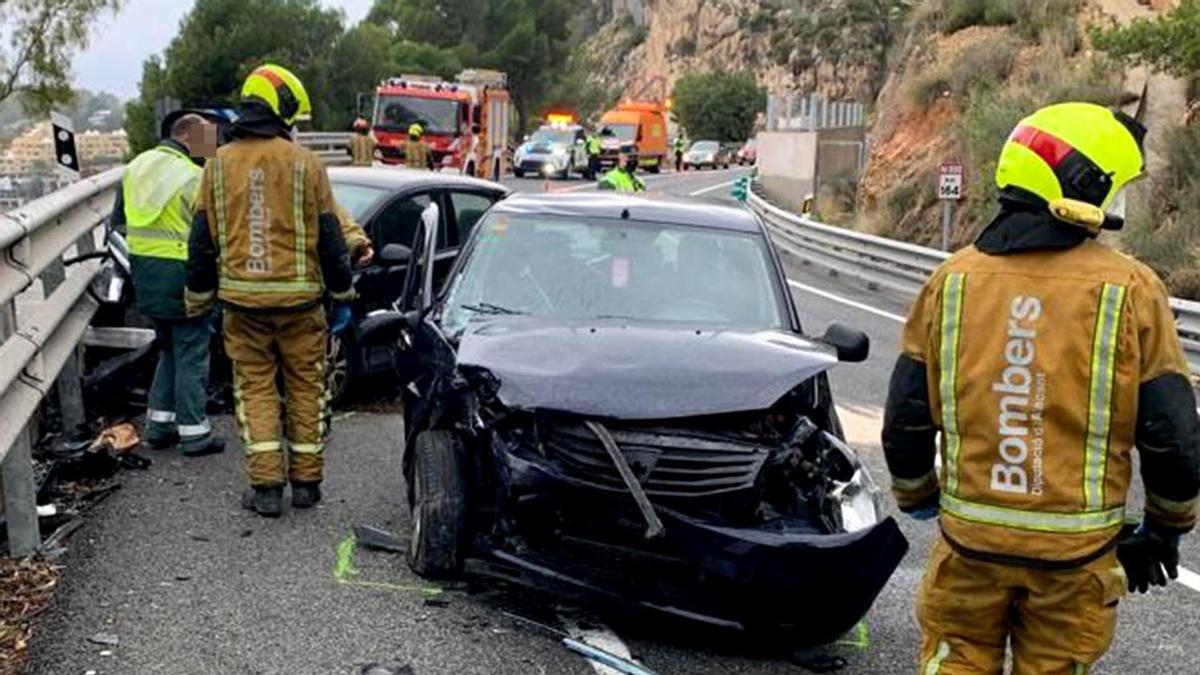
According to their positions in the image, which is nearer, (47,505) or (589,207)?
(47,505)

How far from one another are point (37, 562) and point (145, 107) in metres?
49.5

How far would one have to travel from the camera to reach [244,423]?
5.82 metres

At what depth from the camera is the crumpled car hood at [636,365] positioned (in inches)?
174

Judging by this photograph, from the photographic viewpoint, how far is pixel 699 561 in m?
4.11

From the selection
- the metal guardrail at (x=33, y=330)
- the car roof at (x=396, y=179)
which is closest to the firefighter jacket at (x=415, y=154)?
the car roof at (x=396, y=179)

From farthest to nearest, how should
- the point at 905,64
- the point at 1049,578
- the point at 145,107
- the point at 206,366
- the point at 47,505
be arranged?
1. the point at 145,107
2. the point at 905,64
3. the point at 206,366
4. the point at 47,505
5. the point at 1049,578

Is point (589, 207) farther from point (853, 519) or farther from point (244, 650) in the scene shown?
point (244, 650)

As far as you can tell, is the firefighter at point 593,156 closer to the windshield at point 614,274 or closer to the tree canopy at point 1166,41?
the tree canopy at point 1166,41

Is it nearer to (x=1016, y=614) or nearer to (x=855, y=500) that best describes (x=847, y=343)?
(x=855, y=500)

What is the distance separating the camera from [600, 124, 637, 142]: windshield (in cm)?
5046

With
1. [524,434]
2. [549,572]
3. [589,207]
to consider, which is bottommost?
[549,572]

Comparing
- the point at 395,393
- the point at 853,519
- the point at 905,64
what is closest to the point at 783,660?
the point at 853,519

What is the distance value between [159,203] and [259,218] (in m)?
1.13

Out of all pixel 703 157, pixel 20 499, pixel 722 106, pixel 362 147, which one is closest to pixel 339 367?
pixel 20 499
